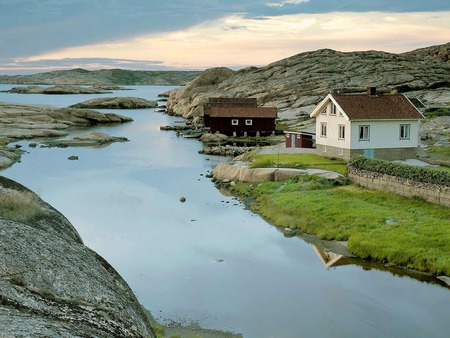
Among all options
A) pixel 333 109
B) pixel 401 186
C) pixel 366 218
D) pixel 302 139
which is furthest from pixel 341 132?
pixel 366 218

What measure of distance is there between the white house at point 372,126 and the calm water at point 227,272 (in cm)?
1359

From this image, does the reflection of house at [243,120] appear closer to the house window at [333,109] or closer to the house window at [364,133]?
the house window at [333,109]

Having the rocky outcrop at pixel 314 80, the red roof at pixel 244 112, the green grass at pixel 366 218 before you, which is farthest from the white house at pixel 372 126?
the rocky outcrop at pixel 314 80

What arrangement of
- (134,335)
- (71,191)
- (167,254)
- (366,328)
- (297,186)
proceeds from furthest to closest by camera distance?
(71,191), (297,186), (167,254), (366,328), (134,335)

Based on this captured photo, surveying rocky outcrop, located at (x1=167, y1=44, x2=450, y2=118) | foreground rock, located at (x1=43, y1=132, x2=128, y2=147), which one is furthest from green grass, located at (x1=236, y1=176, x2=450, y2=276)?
rocky outcrop, located at (x1=167, y1=44, x2=450, y2=118)

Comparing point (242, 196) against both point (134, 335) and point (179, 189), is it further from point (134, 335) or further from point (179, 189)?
point (134, 335)

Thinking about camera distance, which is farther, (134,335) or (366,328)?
(366,328)

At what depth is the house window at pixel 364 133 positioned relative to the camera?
5272 centimetres

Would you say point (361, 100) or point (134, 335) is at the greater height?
point (361, 100)

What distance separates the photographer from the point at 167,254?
32.3 m

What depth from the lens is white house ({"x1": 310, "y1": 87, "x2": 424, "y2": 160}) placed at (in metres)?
52.6

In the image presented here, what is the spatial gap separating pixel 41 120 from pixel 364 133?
82.1m

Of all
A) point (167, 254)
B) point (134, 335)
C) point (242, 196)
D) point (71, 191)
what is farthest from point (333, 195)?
point (134, 335)

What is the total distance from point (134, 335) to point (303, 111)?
100948 mm
